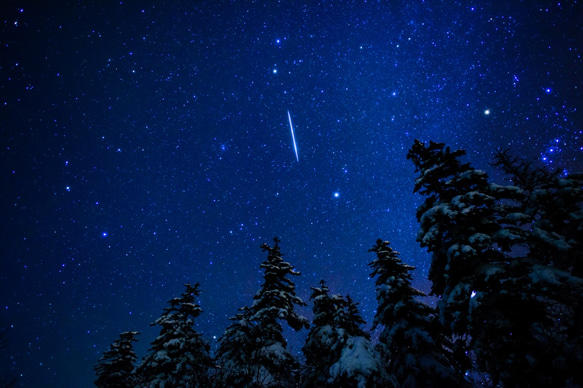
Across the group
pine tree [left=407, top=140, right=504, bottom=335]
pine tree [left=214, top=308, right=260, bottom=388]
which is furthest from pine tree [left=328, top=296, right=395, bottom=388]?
pine tree [left=214, top=308, right=260, bottom=388]

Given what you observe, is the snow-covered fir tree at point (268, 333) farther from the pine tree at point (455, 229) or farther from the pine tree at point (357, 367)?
the pine tree at point (455, 229)

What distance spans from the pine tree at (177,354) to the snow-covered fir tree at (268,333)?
5.49 ft

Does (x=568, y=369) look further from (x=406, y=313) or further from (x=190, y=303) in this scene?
(x=190, y=303)

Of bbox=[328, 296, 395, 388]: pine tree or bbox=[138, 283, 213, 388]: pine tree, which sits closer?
bbox=[328, 296, 395, 388]: pine tree

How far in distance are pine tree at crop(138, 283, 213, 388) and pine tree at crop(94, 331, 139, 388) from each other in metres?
3.77

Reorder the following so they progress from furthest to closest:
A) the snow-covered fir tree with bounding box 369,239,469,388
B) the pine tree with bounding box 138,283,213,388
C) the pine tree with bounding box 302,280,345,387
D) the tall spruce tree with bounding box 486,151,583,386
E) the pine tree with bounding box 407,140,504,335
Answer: the pine tree with bounding box 138,283,213,388, the pine tree with bounding box 302,280,345,387, the snow-covered fir tree with bounding box 369,239,469,388, the pine tree with bounding box 407,140,504,335, the tall spruce tree with bounding box 486,151,583,386

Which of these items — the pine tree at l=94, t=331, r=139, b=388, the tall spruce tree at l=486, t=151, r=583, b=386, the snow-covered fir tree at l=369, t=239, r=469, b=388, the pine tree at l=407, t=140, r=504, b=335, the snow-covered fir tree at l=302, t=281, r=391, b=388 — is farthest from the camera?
the pine tree at l=94, t=331, r=139, b=388

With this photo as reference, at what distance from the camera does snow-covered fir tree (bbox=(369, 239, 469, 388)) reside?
10464 millimetres

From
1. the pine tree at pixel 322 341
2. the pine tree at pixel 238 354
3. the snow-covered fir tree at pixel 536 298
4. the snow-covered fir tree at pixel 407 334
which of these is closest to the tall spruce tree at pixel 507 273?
the snow-covered fir tree at pixel 536 298

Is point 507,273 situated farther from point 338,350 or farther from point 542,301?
point 338,350

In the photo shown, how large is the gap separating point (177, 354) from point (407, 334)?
1190 centimetres

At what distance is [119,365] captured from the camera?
1764 cm

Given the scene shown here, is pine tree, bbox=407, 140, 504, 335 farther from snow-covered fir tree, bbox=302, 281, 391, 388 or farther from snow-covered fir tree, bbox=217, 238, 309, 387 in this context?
snow-covered fir tree, bbox=217, 238, 309, 387

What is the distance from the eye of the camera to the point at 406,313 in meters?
12.3
